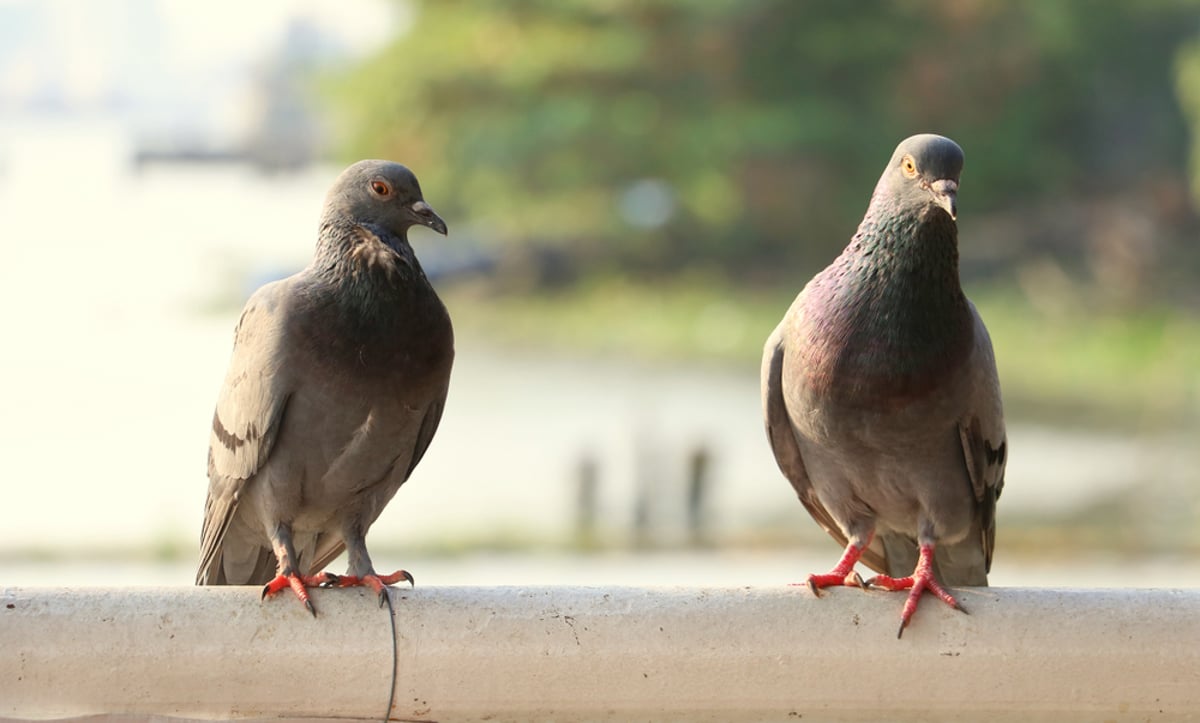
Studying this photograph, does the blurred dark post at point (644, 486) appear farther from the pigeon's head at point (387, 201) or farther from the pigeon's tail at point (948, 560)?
the pigeon's head at point (387, 201)

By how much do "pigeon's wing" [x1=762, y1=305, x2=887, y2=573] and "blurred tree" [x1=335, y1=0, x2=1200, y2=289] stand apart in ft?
39.3

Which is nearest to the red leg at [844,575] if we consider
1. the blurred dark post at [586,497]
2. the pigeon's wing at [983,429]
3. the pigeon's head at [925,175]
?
the pigeon's wing at [983,429]

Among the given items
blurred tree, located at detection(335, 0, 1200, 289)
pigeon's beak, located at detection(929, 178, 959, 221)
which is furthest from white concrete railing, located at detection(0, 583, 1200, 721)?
blurred tree, located at detection(335, 0, 1200, 289)

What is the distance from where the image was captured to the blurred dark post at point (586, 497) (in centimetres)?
A: 1195

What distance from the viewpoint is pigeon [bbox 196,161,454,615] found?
2.90 meters

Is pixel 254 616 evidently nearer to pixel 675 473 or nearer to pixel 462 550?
pixel 462 550

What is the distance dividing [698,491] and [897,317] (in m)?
8.78

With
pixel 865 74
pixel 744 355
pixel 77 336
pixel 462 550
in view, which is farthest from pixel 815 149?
pixel 77 336

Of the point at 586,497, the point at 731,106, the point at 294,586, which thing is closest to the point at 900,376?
the point at 294,586

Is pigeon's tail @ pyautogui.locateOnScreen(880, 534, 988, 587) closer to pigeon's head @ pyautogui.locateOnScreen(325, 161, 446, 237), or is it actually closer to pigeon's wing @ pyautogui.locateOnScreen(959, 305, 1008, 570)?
pigeon's wing @ pyautogui.locateOnScreen(959, 305, 1008, 570)

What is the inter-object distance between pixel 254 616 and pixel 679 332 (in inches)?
515

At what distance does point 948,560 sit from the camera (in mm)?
3385

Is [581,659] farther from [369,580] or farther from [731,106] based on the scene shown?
[731,106]

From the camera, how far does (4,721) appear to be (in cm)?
247
